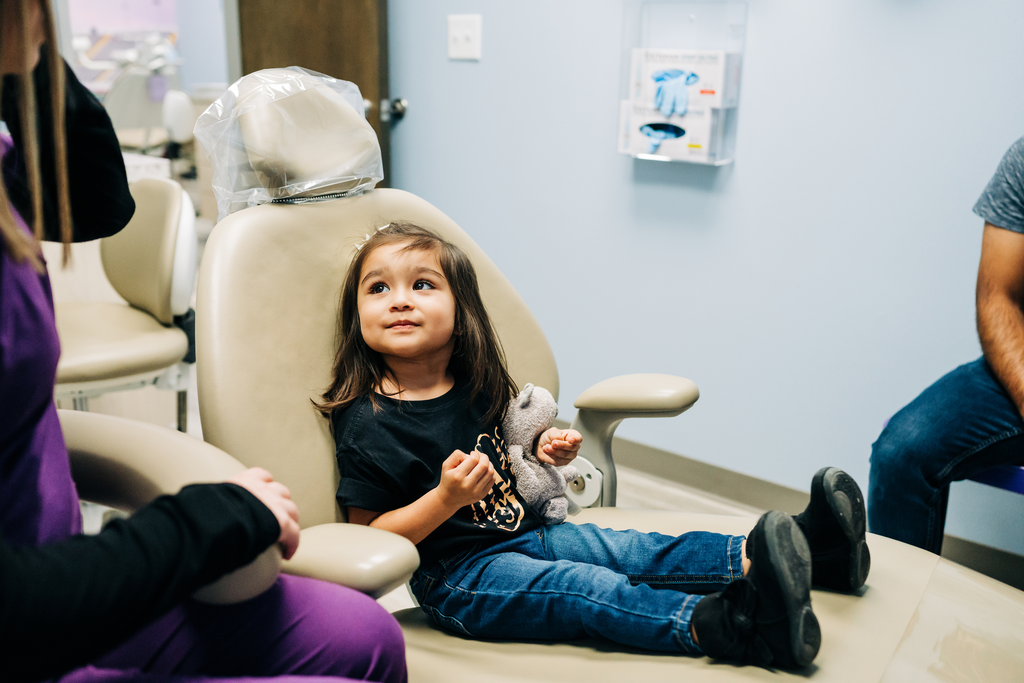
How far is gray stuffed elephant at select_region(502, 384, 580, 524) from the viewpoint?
1121 mm

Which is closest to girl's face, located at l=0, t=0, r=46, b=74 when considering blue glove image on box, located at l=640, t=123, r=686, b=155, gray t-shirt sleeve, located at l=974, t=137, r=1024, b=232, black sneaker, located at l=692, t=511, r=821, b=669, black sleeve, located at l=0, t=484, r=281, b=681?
black sleeve, located at l=0, t=484, r=281, b=681

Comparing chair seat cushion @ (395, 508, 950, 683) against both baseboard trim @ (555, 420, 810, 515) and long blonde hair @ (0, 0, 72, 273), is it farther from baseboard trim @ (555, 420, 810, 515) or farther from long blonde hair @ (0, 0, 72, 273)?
baseboard trim @ (555, 420, 810, 515)

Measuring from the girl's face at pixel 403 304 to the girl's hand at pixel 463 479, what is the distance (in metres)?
0.20

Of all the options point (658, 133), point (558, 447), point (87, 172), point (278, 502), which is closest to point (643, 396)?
point (558, 447)

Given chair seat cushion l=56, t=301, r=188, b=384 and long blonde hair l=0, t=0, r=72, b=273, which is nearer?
long blonde hair l=0, t=0, r=72, b=273

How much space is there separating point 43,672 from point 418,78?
2144 mm

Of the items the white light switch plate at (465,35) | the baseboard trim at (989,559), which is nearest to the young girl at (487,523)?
the baseboard trim at (989,559)

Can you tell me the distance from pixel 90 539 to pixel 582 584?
1.84 feet

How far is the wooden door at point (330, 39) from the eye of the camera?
2320 mm

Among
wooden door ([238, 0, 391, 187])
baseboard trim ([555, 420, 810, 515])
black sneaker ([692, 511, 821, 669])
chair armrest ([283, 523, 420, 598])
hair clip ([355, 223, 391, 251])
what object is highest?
wooden door ([238, 0, 391, 187])

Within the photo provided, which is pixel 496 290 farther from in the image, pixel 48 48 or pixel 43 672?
pixel 43 672

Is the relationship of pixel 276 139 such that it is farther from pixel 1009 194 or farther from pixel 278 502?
pixel 1009 194

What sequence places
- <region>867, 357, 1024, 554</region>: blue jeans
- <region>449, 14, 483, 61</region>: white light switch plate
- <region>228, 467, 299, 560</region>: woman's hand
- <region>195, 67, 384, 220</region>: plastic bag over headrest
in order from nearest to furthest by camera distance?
<region>228, 467, 299, 560</region>: woman's hand → <region>195, 67, 384, 220</region>: plastic bag over headrest → <region>867, 357, 1024, 554</region>: blue jeans → <region>449, 14, 483, 61</region>: white light switch plate

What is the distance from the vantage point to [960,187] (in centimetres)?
162
